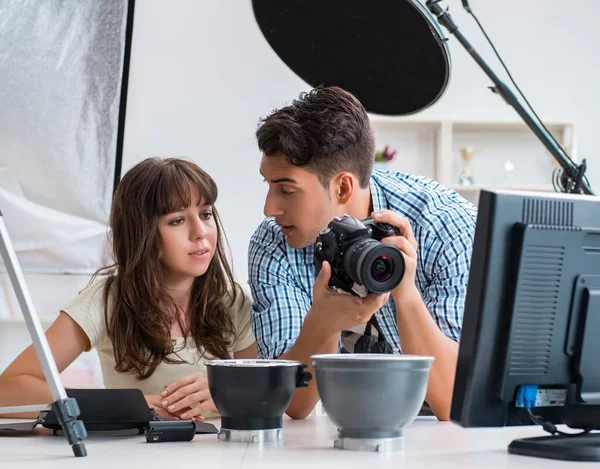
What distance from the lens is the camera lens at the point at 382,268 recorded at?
1147mm

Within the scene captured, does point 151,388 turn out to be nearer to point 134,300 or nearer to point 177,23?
point 134,300

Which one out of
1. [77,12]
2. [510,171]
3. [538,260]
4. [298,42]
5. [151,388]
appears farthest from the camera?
[510,171]

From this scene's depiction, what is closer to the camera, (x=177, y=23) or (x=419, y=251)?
(x=419, y=251)

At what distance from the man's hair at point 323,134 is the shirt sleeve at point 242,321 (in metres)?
0.43

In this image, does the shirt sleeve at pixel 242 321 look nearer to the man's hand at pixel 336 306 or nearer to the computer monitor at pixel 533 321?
the man's hand at pixel 336 306

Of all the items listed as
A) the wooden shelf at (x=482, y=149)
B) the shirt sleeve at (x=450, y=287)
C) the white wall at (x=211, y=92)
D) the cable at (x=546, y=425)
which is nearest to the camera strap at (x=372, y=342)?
the shirt sleeve at (x=450, y=287)

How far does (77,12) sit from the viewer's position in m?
2.59

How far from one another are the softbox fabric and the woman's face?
813mm

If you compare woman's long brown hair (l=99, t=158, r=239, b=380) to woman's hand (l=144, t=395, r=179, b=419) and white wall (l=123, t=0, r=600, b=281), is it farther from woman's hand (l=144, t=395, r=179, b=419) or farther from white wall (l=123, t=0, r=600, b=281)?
white wall (l=123, t=0, r=600, b=281)

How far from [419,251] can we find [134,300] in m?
0.65

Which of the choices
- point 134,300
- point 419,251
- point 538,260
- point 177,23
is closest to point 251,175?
point 177,23

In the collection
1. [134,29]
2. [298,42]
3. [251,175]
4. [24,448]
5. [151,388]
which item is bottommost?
[151,388]

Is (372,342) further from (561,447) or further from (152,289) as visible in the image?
(561,447)

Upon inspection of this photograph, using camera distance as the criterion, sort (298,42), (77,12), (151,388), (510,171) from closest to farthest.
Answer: (298,42)
(151,388)
(77,12)
(510,171)
